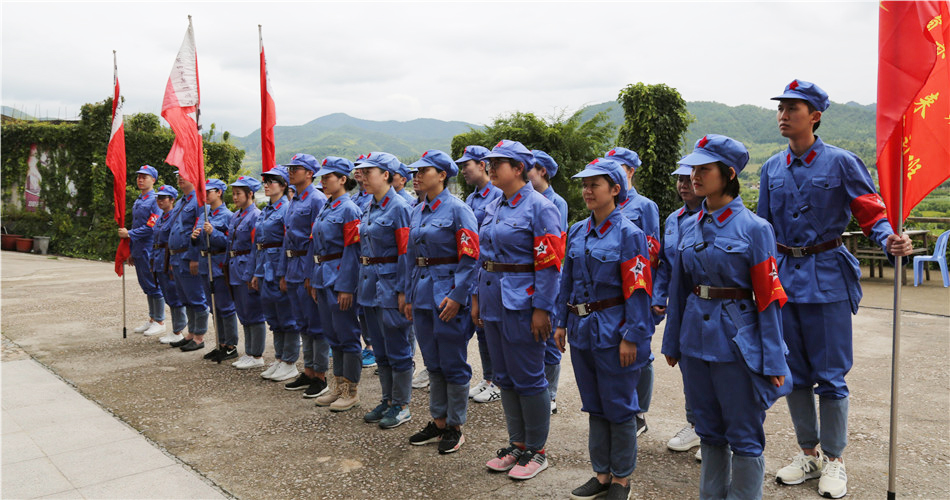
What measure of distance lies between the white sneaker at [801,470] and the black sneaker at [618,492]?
1.04 meters

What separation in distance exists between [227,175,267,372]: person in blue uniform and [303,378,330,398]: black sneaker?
1367 mm

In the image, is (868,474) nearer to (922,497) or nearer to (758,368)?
(922,497)

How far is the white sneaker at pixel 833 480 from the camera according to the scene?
381cm

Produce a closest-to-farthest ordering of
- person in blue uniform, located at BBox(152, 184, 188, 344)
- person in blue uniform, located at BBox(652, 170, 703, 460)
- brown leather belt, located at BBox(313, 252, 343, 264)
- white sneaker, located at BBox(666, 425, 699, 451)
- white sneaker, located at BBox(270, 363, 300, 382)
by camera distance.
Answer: person in blue uniform, located at BBox(652, 170, 703, 460)
white sneaker, located at BBox(666, 425, 699, 451)
brown leather belt, located at BBox(313, 252, 343, 264)
white sneaker, located at BBox(270, 363, 300, 382)
person in blue uniform, located at BBox(152, 184, 188, 344)

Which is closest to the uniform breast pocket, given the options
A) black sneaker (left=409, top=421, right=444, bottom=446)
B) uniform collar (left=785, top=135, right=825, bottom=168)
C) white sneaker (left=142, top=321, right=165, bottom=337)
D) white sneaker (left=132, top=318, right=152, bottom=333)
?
uniform collar (left=785, top=135, right=825, bottom=168)

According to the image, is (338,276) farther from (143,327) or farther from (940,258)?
(940,258)

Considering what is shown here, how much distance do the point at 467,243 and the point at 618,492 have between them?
1.93 metres

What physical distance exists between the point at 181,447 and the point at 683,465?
3.70 metres

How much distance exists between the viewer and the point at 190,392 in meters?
6.50

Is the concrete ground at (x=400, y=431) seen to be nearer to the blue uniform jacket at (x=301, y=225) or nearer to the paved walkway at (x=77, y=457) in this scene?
the paved walkway at (x=77, y=457)

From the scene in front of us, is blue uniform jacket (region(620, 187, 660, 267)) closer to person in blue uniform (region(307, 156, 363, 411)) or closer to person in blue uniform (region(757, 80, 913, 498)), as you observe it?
person in blue uniform (region(757, 80, 913, 498))

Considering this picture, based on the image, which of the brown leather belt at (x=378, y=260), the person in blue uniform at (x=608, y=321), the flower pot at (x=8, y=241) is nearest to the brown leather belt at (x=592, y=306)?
the person in blue uniform at (x=608, y=321)

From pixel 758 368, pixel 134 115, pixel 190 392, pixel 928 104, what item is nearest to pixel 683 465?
pixel 758 368

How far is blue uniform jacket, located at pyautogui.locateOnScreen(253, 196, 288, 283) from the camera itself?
22.1 ft
